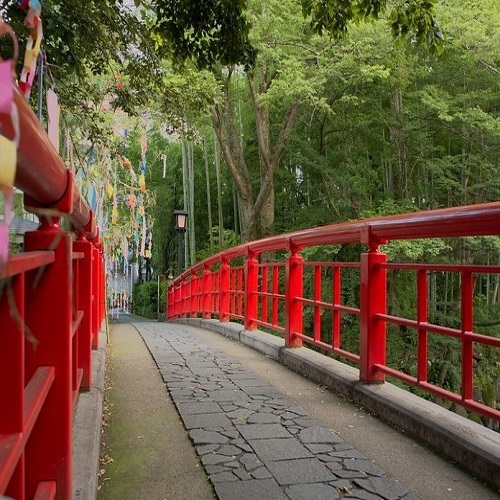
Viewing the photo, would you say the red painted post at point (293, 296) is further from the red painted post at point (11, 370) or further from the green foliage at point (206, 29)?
the red painted post at point (11, 370)

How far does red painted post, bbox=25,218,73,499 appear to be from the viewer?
5.38ft

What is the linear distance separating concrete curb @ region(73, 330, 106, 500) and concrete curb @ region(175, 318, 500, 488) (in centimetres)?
165

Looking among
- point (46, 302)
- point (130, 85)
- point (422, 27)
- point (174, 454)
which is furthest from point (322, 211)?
point (46, 302)

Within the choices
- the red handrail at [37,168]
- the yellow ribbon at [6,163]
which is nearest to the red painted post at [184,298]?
the red handrail at [37,168]

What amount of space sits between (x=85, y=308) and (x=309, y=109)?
12618 millimetres

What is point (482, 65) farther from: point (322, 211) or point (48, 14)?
point (48, 14)

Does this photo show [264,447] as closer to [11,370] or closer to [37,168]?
[11,370]

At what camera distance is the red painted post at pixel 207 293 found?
9836 mm

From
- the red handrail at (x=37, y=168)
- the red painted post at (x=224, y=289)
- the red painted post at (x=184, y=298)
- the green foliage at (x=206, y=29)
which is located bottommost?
the red painted post at (x=184, y=298)

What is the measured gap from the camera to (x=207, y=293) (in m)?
10.2

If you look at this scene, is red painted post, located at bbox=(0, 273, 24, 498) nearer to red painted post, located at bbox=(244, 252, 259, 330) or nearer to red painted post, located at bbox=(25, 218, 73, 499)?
red painted post, located at bbox=(25, 218, 73, 499)

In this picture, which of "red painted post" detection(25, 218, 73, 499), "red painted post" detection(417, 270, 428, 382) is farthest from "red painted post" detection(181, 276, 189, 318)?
"red painted post" detection(25, 218, 73, 499)

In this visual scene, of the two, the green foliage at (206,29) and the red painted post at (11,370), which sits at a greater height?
the green foliage at (206,29)

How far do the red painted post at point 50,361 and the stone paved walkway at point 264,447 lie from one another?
33.0 inches
